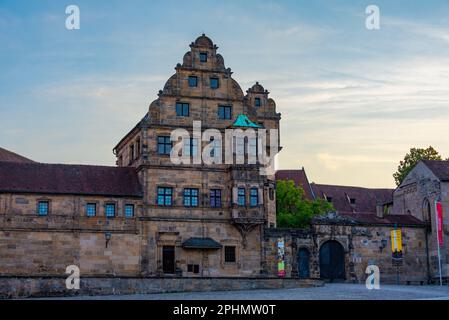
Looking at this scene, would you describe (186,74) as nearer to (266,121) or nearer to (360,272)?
(266,121)

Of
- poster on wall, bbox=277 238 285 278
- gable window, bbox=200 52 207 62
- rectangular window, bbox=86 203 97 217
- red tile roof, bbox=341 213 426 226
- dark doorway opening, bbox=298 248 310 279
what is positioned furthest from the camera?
red tile roof, bbox=341 213 426 226

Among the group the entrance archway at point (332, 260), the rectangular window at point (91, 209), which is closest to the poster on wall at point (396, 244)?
the entrance archway at point (332, 260)

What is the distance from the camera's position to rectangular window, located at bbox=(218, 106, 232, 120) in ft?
166

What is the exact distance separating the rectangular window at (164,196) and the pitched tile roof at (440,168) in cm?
2108

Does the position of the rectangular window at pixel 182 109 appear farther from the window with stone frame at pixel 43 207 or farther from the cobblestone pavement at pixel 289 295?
the cobblestone pavement at pixel 289 295

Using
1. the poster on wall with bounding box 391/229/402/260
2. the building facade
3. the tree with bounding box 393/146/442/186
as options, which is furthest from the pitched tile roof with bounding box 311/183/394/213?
the building facade

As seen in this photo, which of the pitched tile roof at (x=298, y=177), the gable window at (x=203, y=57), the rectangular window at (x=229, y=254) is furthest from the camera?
the pitched tile roof at (x=298, y=177)

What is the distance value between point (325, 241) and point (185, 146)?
1252 centimetres

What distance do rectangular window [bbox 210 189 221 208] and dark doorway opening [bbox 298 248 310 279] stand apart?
7.28m

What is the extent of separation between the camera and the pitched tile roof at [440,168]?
56594 mm

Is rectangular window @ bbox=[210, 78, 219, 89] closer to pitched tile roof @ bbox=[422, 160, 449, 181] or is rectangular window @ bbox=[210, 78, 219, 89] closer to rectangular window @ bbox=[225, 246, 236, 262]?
rectangular window @ bbox=[225, 246, 236, 262]

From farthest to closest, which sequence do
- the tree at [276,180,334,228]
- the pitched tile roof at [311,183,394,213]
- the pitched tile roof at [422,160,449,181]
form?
the pitched tile roof at [311,183,394,213] < the tree at [276,180,334,228] < the pitched tile roof at [422,160,449,181]

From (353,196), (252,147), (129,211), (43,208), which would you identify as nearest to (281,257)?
(252,147)

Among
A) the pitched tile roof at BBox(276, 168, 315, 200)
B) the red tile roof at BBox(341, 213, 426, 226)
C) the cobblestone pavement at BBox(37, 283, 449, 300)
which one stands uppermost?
the pitched tile roof at BBox(276, 168, 315, 200)
